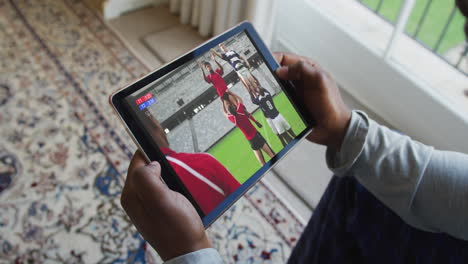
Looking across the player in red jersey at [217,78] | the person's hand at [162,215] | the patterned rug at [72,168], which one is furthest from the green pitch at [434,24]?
the person's hand at [162,215]

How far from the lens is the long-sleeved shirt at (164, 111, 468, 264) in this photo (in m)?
0.59

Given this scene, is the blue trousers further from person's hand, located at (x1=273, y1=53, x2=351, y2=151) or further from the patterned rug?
the patterned rug

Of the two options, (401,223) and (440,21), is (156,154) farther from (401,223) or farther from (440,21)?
(440,21)

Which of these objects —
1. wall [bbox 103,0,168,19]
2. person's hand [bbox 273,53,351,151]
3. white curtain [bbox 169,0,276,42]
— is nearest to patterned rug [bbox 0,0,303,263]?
wall [bbox 103,0,168,19]

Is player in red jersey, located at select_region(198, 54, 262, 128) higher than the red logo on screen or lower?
higher

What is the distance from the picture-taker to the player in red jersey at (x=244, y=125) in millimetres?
663

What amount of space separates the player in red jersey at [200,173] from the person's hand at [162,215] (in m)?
0.03

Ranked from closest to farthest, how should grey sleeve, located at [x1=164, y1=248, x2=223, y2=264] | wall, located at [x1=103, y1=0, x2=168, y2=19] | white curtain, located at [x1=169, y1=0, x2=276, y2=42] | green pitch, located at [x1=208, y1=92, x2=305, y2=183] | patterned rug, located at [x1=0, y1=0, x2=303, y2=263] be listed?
grey sleeve, located at [x1=164, y1=248, x2=223, y2=264]
green pitch, located at [x1=208, y1=92, x2=305, y2=183]
patterned rug, located at [x1=0, y1=0, x2=303, y2=263]
white curtain, located at [x1=169, y1=0, x2=276, y2=42]
wall, located at [x1=103, y1=0, x2=168, y2=19]

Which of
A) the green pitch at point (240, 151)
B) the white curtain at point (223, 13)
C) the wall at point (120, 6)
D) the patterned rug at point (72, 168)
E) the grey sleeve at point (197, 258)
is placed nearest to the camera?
the grey sleeve at point (197, 258)

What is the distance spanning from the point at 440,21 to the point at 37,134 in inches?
72.6

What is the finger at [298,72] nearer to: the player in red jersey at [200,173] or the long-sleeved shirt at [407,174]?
the long-sleeved shirt at [407,174]

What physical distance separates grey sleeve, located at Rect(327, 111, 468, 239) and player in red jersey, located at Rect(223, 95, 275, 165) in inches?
5.6

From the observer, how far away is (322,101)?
28.2 inches

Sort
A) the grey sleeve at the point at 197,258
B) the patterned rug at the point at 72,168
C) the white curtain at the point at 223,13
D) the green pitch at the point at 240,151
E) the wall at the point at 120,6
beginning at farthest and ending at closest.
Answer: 1. the wall at the point at 120,6
2. the white curtain at the point at 223,13
3. the patterned rug at the point at 72,168
4. the green pitch at the point at 240,151
5. the grey sleeve at the point at 197,258
